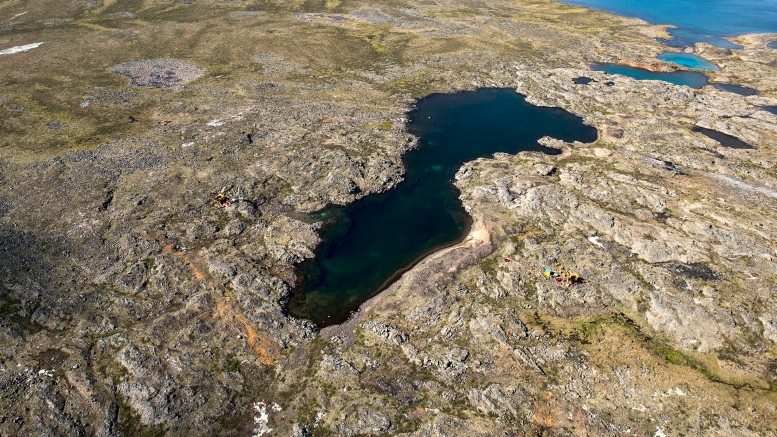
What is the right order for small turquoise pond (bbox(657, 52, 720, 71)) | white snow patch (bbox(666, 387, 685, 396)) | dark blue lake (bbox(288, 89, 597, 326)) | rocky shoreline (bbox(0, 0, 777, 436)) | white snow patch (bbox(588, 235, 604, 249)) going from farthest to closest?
small turquoise pond (bbox(657, 52, 720, 71)), white snow patch (bbox(588, 235, 604, 249)), dark blue lake (bbox(288, 89, 597, 326)), white snow patch (bbox(666, 387, 685, 396)), rocky shoreline (bbox(0, 0, 777, 436))

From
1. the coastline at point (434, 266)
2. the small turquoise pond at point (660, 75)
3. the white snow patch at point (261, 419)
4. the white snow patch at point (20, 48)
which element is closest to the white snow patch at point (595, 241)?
the coastline at point (434, 266)

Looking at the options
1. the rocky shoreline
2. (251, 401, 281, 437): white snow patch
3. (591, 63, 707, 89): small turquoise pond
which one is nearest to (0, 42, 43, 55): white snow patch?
the rocky shoreline

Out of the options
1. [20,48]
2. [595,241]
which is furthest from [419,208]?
[20,48]

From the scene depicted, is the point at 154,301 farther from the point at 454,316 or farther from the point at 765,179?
the point at 765,179

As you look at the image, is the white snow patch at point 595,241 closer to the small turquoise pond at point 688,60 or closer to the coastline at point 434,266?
the coastline at point 434,266

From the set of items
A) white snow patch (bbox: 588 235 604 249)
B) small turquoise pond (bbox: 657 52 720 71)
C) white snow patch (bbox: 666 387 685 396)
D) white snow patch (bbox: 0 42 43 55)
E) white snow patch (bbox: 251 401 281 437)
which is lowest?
white snow patch (bbox: 251 401 281 437)

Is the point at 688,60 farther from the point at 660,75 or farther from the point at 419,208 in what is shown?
the point at 419,208

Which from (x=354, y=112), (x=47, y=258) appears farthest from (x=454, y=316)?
(x=354, y=112)

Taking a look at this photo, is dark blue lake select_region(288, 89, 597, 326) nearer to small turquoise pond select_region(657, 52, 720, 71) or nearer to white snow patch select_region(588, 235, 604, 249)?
white snow patch select_region(588, 235, 604, 249)
